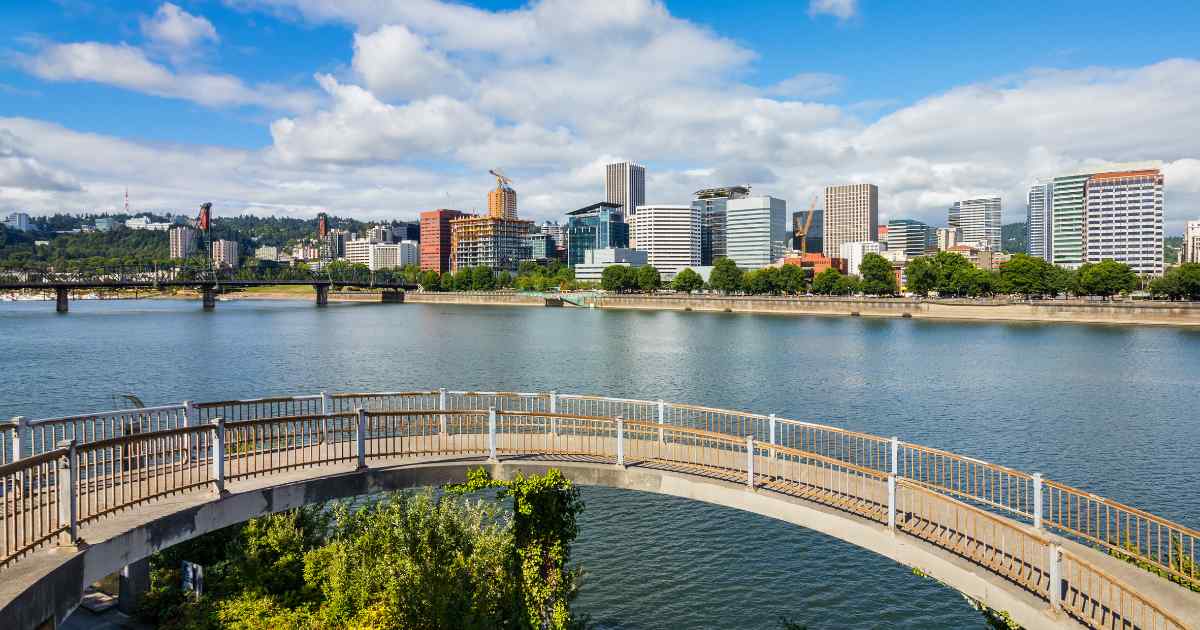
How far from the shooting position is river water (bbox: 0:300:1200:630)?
70.1 ft

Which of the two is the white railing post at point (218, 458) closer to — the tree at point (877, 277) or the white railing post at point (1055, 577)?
the white railing post at point (1055, 577)

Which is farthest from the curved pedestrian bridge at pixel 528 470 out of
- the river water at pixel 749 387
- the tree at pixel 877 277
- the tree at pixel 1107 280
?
the tree at pixel 877 277

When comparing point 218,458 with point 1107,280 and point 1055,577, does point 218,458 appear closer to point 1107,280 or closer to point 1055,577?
point 1055,577

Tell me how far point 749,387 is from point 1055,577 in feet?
152

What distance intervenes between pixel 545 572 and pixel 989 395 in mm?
47045

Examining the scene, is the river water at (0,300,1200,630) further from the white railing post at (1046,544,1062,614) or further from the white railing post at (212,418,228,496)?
the white railing post at (212,418,228,496)

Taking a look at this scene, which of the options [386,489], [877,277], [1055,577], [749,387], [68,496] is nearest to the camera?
[68,496]

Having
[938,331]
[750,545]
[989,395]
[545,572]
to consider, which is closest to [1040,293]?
[938,331]

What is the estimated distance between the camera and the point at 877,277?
19225 centimetres

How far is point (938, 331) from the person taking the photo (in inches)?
4476

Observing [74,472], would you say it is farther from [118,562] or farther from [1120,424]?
[1120,424]

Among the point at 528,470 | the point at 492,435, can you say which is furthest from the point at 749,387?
the point at 492,435

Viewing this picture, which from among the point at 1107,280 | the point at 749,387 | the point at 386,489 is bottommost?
the point at 749,387

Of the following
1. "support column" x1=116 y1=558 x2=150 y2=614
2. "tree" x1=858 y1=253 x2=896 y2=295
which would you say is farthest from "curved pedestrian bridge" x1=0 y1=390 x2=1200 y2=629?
"tree" x1=858 y1=253 x2=896 y2=295
